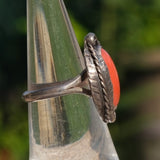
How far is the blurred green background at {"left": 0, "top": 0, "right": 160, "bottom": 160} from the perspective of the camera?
1.80m

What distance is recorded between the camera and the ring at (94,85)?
54 cm

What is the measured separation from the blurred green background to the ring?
1121mm

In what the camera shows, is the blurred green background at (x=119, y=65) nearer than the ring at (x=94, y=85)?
No

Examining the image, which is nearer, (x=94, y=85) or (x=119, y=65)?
Answer: (x=94, y=85)

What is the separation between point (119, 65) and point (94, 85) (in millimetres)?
1572

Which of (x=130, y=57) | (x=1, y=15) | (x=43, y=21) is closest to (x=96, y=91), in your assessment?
(x=43, y=21)

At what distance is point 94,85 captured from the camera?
0.54 meters

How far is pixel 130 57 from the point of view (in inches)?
85.7

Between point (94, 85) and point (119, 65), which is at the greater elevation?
point (94, 85)

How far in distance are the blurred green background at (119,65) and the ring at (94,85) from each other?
1.12 metres

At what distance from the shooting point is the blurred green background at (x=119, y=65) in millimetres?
1804

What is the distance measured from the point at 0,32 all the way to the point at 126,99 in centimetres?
73

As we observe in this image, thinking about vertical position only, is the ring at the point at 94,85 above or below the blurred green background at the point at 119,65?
above

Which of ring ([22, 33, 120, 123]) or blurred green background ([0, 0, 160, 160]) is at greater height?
ring ([22, 33, 120, 123])
